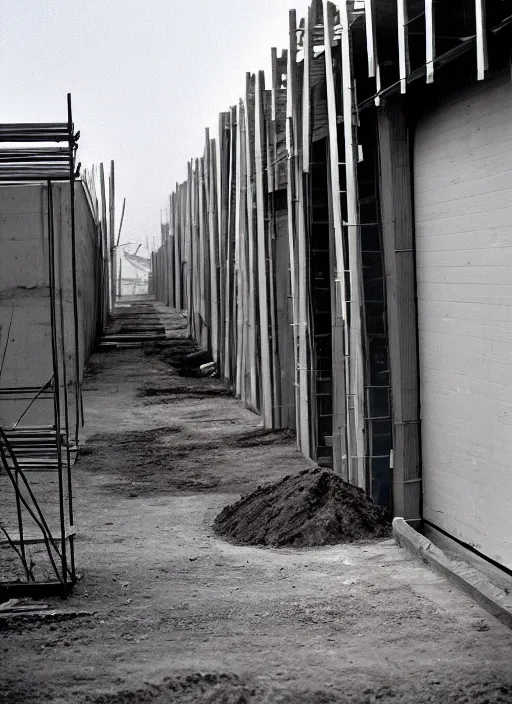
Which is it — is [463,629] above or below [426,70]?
below

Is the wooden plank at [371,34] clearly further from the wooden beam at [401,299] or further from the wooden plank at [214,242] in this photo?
the wooden plank at [214,242]

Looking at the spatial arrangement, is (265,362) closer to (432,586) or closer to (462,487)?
(462,487)

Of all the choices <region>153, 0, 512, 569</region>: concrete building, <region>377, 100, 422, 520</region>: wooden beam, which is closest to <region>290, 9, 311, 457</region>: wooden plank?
<region>153, 0, 512, 569</region>: concrete building

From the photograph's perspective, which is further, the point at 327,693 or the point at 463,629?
the point at 463,629

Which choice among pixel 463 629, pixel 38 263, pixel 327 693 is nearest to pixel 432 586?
pixel 463 629

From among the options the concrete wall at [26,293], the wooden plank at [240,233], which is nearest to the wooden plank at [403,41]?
the concrete wall at [26,293]

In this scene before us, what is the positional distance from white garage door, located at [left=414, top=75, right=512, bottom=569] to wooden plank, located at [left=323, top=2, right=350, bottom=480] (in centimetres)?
84

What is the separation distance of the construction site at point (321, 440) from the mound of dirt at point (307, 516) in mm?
27

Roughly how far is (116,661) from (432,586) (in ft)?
8.24

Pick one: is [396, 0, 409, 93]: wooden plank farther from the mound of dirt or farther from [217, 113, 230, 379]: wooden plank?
[217, 113, 230, 379]: wooden plank

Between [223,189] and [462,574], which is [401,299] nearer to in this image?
[462,574]

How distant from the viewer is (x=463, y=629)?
6.20 meters

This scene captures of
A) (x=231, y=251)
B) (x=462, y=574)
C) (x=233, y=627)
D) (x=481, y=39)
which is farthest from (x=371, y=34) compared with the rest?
(x=231, y=251)

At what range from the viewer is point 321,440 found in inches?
466
